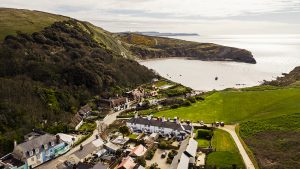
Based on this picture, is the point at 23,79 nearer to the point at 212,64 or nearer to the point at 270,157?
the point at 270,157

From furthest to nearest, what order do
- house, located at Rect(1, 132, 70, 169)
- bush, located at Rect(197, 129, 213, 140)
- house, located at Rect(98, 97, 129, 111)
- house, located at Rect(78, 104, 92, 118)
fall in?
house, located at Rect(98, 97, 129, 111), house, located at Rect(78, 104, 92, 118), bush, located at Rect(197, 129, 213, 140), house, located at Rect(1, 132, 70, 169)

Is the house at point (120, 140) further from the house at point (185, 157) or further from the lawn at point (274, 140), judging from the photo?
the lawn at point (274, 140)

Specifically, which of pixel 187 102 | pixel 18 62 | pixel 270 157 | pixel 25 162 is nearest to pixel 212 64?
pixel 187 102

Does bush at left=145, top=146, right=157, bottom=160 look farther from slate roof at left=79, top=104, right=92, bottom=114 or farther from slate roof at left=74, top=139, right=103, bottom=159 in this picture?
slate roof at left=79, top=104, right=92, bottom=114

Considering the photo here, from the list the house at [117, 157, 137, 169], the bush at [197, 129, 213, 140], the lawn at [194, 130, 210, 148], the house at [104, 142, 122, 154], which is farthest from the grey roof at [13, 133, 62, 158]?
the bush at [197, 129, 213, 140]

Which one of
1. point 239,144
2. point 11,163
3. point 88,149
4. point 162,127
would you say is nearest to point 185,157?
point 239,144
